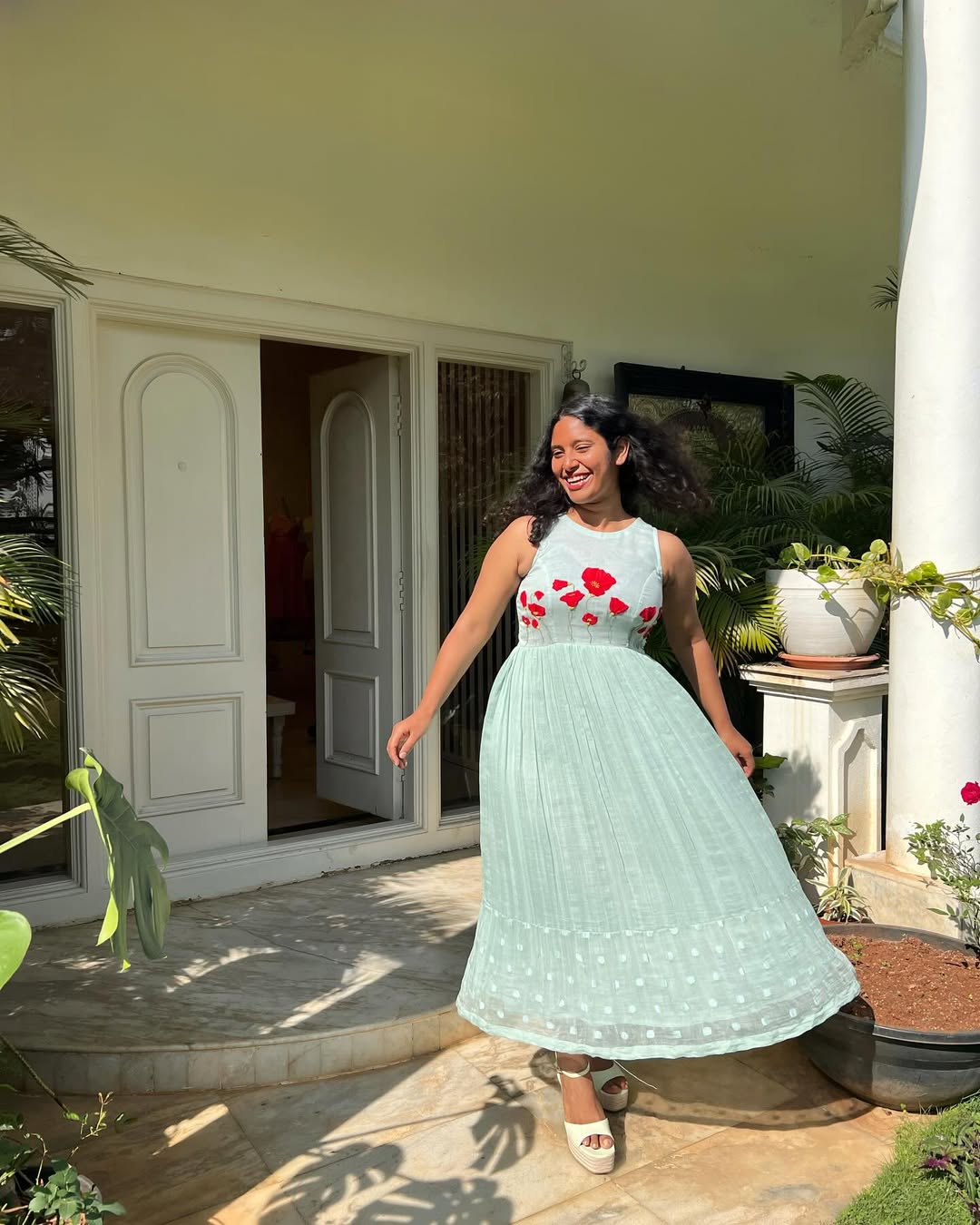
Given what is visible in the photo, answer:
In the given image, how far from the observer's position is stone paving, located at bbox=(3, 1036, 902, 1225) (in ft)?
7.44

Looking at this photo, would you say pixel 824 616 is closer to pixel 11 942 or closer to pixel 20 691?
pixel 20 691

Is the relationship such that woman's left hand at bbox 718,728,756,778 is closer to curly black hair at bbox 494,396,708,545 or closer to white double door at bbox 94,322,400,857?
curly black hair at bbox 494,396,708,545

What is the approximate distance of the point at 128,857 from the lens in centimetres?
159

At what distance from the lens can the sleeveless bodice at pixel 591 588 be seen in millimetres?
2398

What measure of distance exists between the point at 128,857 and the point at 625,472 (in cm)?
152

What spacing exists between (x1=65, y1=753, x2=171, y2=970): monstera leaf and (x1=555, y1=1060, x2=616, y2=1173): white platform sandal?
1248mm

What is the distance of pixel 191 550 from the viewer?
4.11 metres

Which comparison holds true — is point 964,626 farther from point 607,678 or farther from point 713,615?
point 607,678

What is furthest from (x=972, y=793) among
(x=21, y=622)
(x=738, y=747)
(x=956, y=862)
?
(x=21, y=622)

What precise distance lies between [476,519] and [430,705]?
246 cm

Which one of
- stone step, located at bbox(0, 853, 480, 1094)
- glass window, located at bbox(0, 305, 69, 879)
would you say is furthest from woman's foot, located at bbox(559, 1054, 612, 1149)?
glass window, located at bbox(0, 305, 69, 879)

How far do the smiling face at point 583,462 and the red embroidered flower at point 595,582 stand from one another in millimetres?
182

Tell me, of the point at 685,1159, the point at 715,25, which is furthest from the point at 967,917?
the point at 715,25

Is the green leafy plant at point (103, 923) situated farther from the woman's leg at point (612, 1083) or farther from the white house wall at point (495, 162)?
the white house wall at point (495, 162)
